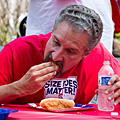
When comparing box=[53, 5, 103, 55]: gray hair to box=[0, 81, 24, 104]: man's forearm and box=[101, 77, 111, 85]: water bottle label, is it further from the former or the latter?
box=[0, 81, 24, 104]: man's forearm

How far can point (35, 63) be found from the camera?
2.38 meters

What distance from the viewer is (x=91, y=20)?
2.13m

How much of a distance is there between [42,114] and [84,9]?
87cm

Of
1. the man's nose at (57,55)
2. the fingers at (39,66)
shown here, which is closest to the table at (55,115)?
the fingers at (39,66)

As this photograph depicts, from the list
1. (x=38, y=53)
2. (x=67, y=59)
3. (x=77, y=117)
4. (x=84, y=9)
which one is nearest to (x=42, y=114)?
(x=77, y=117)

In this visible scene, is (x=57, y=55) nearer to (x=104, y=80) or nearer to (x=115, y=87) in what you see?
(x=104, y=80)

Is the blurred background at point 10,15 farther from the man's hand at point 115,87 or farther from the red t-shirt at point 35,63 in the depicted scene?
the man's hand at point 115,87

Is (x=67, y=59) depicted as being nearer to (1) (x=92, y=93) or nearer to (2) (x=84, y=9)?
(2) (x=84, y=9)

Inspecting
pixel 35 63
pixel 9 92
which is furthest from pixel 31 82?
pixel 35 63

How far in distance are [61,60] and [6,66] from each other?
46cm

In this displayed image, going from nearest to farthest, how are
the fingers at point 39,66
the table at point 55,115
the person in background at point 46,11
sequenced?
the table at point 55,115
the fingers at point 39,66
the person in background at point 46,11

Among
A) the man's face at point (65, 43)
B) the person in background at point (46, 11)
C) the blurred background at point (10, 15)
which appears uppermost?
the blurred background at point (10, 15)

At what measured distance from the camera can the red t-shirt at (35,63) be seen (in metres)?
2.27

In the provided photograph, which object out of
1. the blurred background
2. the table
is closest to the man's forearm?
the table
